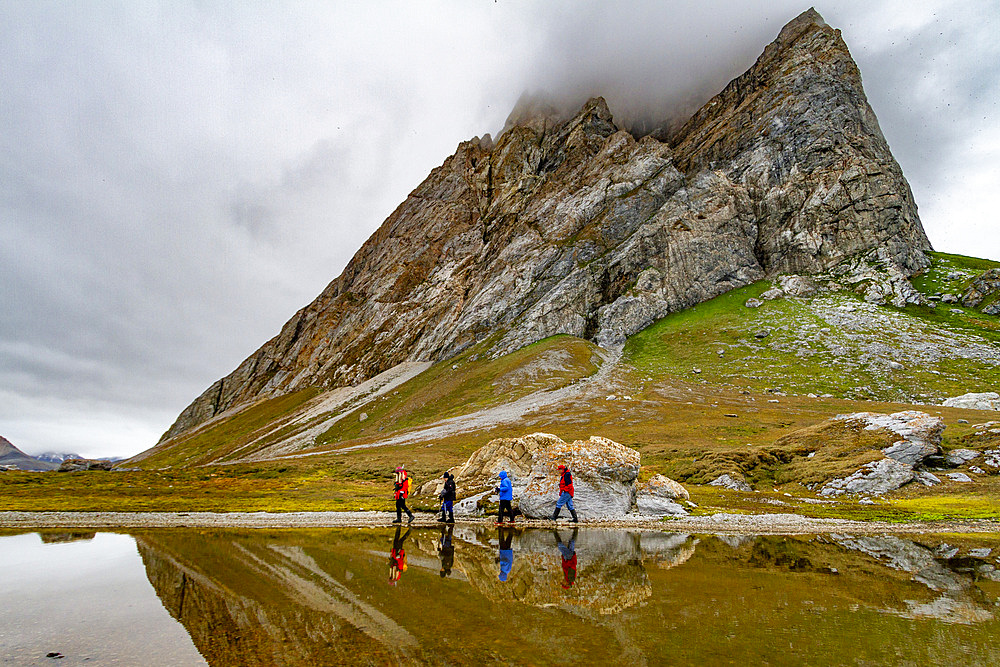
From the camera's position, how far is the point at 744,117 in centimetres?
17562

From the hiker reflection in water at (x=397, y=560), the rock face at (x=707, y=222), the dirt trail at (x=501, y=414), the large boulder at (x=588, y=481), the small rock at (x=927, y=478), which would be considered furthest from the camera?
the rock face at (x=707, y=222)

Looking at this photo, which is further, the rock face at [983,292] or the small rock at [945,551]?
the rock face at [983,292]

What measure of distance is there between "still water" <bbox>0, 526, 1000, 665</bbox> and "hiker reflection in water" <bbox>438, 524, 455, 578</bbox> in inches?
6.7

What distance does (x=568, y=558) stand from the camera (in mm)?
15781

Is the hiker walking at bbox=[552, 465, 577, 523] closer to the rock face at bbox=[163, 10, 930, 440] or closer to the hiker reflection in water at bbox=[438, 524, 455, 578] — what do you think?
the hiker reflection in water at bbox=[438, 524, 455, 578]

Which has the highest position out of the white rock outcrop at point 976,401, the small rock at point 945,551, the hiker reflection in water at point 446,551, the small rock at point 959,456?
the white rock outcrop at point 976,401

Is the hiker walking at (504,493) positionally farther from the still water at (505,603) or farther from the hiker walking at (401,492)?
the still water at (505,603)

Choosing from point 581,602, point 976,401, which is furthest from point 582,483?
point 976,401

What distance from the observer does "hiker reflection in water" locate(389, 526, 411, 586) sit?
1323 centimetres

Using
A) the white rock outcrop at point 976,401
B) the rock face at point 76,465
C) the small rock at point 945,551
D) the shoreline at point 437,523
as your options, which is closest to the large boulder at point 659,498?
the shoreline at point 437,523

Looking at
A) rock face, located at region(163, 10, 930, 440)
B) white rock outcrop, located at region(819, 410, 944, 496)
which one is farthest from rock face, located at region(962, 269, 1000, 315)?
white rock outcrop, located at region(819, 410, 944, 496)

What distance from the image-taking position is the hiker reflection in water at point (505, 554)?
1369 cm

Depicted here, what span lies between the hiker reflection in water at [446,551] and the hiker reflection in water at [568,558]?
338 centimetres

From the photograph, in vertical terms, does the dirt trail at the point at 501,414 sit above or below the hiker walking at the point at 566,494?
above
